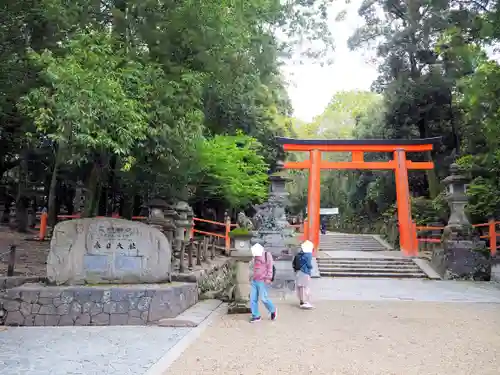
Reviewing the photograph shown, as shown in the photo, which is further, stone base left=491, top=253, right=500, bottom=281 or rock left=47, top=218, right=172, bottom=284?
stone base left=491, top=253, right=500, bottom=281

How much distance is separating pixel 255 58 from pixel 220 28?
466 centimetres

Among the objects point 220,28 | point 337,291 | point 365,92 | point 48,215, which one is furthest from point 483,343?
point 365,92

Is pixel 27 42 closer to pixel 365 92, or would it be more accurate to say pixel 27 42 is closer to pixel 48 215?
pixel 48 215

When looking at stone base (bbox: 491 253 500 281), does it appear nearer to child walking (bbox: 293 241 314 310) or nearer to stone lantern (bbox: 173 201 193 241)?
child walking (bbox: 293 241 314 310)

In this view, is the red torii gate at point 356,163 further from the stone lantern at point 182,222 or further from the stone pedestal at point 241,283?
the stone pedestal at point 241,283

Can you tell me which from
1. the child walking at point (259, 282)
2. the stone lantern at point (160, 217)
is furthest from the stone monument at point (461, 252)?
the stone lantern at point (160, 217)

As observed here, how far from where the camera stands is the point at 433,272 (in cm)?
1426

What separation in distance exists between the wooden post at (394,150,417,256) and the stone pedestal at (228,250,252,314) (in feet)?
34.1

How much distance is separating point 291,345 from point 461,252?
10.1m

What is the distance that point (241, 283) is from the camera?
8.41 metres

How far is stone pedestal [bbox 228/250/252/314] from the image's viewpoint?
8.13m

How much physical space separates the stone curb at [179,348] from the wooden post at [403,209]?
37.0 feet

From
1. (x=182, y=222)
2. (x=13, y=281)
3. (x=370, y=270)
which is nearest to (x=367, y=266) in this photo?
(x=370, y=270)

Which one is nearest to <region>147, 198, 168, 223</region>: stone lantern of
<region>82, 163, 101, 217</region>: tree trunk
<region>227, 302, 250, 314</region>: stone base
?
<region>82, 163, 101, 217</region>: tree trunk
